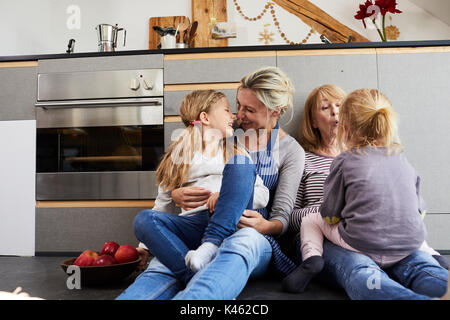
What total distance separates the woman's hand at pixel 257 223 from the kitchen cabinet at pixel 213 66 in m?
0.96

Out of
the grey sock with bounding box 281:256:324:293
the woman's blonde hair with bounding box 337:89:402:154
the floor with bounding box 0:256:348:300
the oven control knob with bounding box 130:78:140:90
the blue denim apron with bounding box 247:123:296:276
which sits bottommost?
the floor with bounding box 0:256:348:300

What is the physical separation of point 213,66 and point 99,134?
745mm

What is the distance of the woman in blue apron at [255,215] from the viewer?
0.96 metres

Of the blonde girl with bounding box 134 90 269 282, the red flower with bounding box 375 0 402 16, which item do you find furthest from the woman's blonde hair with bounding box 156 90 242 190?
the red flower with bounding box 375 0 402 16

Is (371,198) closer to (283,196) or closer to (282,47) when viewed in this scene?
(283,196)

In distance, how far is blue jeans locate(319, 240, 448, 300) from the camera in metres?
0.99

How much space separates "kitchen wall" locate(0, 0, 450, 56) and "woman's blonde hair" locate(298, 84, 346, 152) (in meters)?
0.95

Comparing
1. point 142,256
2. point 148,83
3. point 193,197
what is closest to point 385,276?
point 193,197

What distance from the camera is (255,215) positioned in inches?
52.7

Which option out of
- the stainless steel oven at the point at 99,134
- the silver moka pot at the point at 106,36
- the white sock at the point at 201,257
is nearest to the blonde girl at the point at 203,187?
the white sock at the point at 201,257

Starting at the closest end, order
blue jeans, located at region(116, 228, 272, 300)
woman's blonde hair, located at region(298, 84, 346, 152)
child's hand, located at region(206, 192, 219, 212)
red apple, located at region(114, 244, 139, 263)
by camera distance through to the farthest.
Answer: blue jeans, located at region(116, 228, 272, 300), child's hand, located at region(206, 192, 219, 212), red apple, located at region(114, 244, 139, 263), woman's blonde hair, located at region(298, 84, 346, 152)

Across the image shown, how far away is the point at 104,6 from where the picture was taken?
2.68 m

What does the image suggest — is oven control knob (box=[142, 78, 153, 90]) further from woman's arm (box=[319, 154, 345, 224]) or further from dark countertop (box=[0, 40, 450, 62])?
woman's arm (box=[319, 154, 345, 224])
